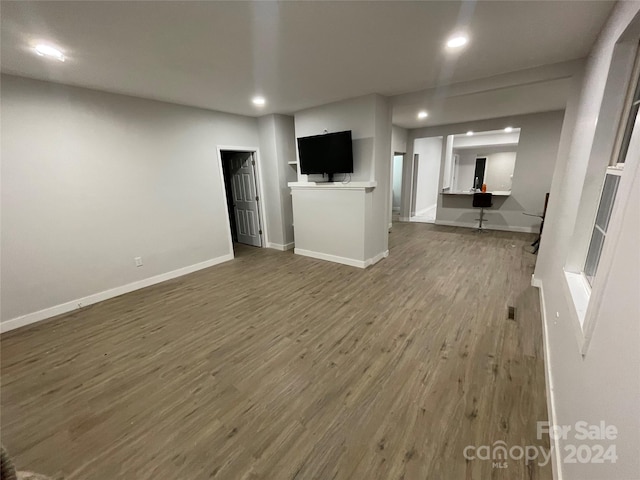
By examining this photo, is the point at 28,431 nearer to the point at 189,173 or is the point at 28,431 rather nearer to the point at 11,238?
the point at 11,238

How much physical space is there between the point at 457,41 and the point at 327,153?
2234 mm

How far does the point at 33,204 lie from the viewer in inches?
113

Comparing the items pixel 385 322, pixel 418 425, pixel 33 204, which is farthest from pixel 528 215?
pixel 33 204

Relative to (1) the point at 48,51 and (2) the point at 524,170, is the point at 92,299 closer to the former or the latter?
(1) the point at 48,51

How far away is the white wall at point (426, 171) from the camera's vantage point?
26.4ft

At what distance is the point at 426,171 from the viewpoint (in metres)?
8.79

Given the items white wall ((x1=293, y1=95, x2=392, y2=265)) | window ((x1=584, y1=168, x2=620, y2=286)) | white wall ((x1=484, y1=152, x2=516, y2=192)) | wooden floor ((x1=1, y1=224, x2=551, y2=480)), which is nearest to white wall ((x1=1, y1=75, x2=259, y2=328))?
wooden floor ((x1=1, y1=224, x2=551, y2=480))

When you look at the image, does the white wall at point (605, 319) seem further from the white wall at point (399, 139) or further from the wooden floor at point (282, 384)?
the white wall at point (399, 139)

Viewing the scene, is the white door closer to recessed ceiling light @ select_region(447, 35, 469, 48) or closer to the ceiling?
the ceiling

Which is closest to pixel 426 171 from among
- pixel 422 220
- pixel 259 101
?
pixel 422 220

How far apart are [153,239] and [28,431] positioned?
2629mm

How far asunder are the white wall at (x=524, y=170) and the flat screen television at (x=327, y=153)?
4.25m

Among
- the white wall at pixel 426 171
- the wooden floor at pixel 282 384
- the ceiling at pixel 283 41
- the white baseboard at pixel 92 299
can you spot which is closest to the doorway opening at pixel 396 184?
the white wall at pixel 426 171

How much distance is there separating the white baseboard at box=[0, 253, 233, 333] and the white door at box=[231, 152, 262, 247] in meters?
1.36
